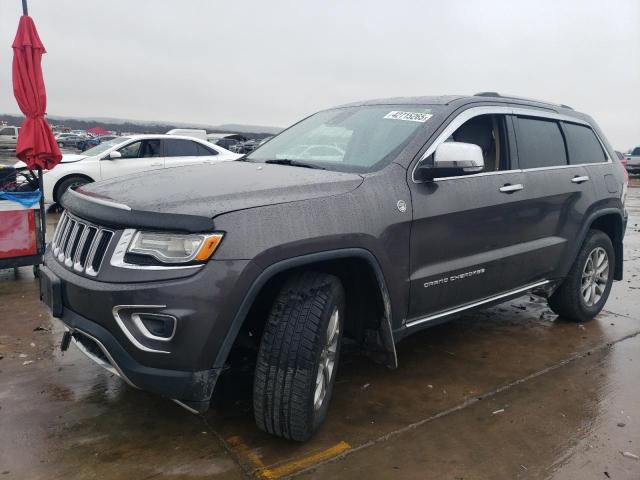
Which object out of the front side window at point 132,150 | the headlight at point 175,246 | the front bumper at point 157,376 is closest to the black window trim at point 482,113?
the headlight at point 175,246

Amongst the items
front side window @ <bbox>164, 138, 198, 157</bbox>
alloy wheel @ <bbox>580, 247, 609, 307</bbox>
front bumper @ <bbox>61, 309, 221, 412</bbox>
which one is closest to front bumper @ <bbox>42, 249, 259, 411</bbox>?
front bumper @ <bbox>61, 309, 221, 412</bbox>

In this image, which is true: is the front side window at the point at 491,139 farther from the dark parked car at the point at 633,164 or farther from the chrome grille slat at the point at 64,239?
the dark parked car at the point at 633,164

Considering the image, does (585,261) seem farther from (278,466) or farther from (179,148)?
(179,148)

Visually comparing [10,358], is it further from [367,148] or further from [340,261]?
[367,148]

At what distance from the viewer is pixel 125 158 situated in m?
11.1

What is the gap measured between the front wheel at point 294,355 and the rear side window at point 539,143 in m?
2.12

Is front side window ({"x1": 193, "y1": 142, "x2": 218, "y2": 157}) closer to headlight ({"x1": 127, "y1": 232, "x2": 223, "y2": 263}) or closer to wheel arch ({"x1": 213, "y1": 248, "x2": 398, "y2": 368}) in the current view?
wheel arch ({"x1": 213, "y1": 248, "x2": 398, "y2": 368})

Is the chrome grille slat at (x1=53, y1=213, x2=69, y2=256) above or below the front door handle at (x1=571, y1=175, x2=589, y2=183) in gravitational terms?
below

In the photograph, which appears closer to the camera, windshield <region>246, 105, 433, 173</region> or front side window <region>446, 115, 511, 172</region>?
windshield <region>246, 105, 433, 173</region>

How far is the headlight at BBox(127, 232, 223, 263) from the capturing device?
2.36 m

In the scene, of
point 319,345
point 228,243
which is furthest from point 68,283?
point 319,345

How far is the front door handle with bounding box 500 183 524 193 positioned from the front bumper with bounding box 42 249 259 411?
202cm

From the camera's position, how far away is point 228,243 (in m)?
2.39

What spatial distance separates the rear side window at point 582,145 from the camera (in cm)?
456
